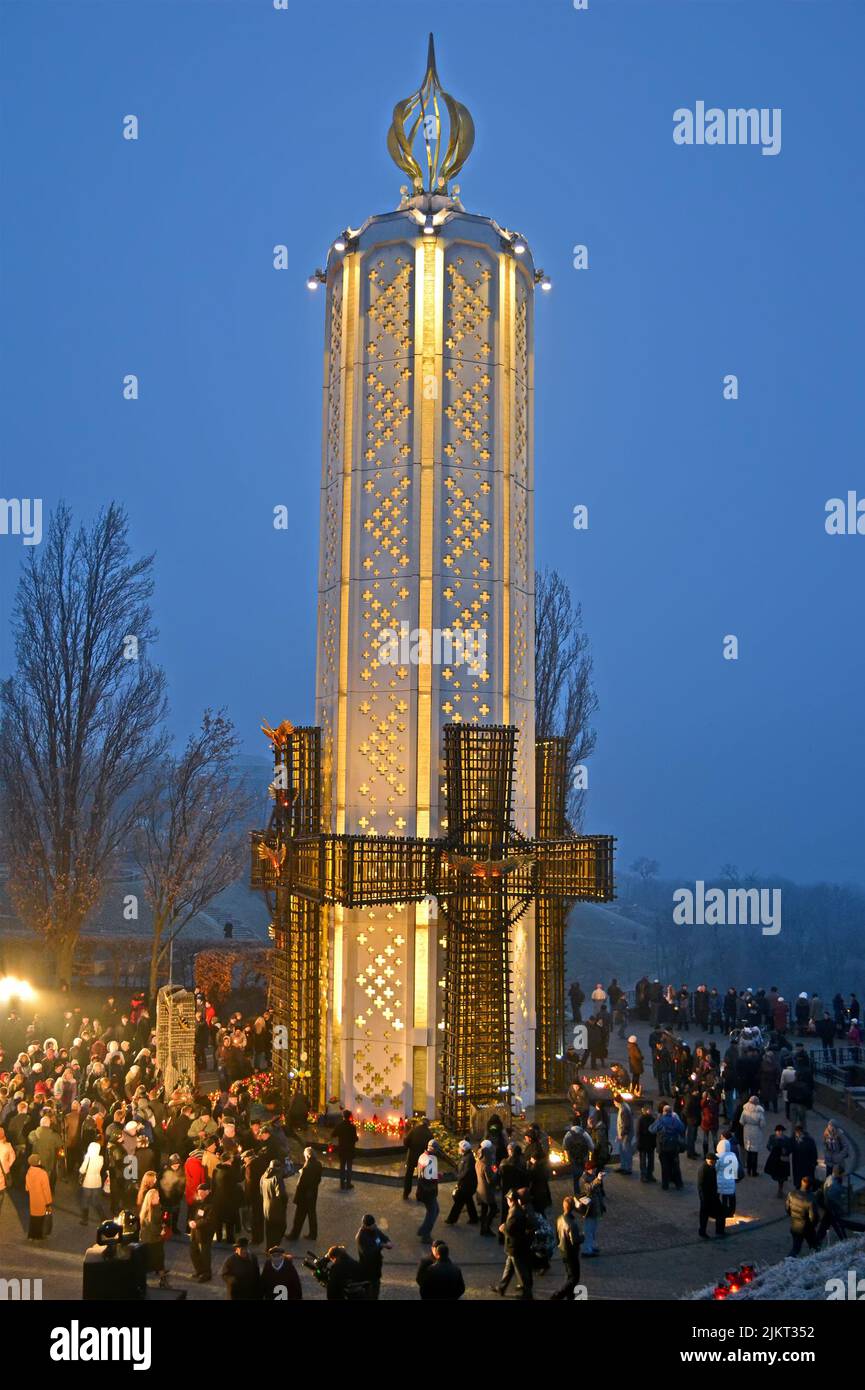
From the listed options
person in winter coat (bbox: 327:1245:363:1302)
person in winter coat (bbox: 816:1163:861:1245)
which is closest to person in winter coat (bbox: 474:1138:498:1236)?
person in winter coat (bbox: 327:1245:363:1302)

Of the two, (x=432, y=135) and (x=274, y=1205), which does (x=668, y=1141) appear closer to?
(x=274, y=1205)

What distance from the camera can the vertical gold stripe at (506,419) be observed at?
16.9 m

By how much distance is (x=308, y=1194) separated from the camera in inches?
440

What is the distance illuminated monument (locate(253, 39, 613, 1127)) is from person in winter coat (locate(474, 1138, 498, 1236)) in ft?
11.0

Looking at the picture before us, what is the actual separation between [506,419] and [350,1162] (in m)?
11.0

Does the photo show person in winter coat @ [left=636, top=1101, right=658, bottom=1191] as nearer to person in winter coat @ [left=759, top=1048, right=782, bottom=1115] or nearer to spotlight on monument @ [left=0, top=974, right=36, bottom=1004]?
person in winter coat @ [left=759, top=1048, right=782, bottom=1115]

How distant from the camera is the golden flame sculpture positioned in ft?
57.9

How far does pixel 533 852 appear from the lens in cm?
1644

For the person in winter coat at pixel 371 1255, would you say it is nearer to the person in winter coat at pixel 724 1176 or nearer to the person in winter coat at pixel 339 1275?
A: the person in winter coat at pixel 339 1275

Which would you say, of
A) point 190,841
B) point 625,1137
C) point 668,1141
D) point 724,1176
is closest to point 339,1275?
point 724,1176
